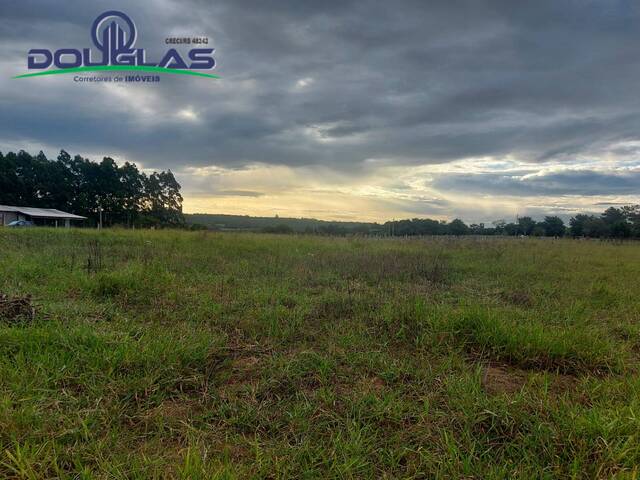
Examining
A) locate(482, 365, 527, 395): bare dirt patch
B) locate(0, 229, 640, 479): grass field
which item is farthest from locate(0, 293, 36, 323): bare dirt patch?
locate(482, 365, 527, 395): bare dirt patch

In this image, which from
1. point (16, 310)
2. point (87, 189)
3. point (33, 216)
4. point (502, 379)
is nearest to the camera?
point (502, 379)

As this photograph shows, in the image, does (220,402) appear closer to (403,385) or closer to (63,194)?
(403,385)

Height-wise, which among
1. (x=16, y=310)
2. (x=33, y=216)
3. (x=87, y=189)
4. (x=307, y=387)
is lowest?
(x=307, y=387)

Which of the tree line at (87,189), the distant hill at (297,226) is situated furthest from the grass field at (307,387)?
the tree line at (87,189)

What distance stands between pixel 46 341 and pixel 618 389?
4.51m

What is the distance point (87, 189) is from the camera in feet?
124

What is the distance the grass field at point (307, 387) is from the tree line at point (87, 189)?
36920mm

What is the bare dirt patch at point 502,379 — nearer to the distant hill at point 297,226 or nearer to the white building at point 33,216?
the distant hill at point 297,226

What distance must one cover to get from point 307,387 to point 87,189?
1834 inches

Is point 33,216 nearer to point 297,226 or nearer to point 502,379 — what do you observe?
point 297,226

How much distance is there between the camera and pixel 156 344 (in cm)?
253

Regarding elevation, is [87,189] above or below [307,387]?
above

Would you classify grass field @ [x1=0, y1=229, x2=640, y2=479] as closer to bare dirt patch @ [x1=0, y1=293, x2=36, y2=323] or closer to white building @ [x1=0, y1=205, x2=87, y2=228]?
bare dirt patch @ [x1=0, y1=293, x2=36, y2=323]

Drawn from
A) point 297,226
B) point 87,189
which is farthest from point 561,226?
point 87,189
